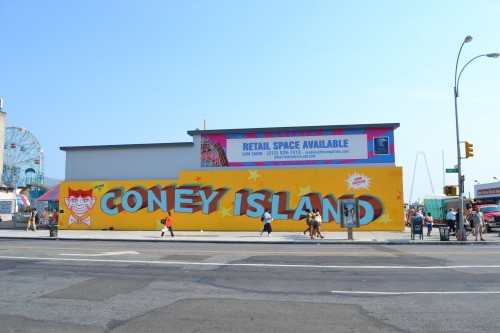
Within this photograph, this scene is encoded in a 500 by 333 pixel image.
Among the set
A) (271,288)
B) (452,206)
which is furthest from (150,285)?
(452,206)

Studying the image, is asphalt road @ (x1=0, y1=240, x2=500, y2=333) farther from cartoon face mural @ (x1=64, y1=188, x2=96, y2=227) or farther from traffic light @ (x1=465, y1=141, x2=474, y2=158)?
cartoon face mural @ (x1=64, y1=188, x2=96, y2=227)

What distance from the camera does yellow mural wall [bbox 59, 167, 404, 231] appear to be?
27.0 metres

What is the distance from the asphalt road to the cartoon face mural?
50.4 feet

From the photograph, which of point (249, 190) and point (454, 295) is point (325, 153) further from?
point (454, 295)

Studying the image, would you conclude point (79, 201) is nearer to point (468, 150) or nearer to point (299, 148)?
point (299, 148)

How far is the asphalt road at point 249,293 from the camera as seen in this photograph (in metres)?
6.70

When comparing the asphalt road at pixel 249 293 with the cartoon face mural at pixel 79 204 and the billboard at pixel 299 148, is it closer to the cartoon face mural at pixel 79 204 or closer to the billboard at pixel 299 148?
the billboard at pixel 299 148

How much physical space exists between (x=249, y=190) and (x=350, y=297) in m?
19.7

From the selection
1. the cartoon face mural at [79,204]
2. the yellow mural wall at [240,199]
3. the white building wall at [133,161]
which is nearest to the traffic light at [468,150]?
the yellow mural wall at [240,199]

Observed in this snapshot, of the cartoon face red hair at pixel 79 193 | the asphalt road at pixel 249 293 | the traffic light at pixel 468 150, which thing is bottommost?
Answer: the asphalt road at pixel 249 293

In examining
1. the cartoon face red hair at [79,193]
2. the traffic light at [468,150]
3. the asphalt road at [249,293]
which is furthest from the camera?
the cartoon face red hair at [79,193]

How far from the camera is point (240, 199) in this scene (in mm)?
28109

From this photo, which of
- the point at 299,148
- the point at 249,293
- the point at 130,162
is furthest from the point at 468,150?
the point at 130,162

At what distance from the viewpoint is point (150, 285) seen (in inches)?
387
